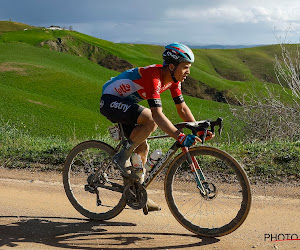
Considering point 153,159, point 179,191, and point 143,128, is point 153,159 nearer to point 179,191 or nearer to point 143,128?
point 143,128

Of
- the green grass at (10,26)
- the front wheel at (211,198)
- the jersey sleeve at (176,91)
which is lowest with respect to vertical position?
the front wheel at (211,198)

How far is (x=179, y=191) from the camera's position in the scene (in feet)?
20.7

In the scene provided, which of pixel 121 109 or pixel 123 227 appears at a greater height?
pixel 121 109

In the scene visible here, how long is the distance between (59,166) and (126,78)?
3.60 meters

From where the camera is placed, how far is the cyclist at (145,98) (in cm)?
429

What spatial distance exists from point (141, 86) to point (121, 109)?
0.35m

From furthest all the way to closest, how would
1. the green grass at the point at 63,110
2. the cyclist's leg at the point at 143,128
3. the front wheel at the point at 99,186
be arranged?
the green grass at the point at 63,110 → the front wheel at the point at 99,186 → the cyclist's leg at the point at 143,128

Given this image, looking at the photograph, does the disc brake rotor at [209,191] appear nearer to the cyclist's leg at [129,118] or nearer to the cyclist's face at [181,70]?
the cyclist's leg at [129,118]

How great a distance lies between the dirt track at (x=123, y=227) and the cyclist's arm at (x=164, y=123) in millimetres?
1186

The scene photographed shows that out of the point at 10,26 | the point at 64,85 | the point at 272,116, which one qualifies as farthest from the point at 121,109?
the point at 10,26

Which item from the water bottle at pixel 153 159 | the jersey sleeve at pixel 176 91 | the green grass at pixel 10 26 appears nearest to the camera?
the water bottle at pixel 153 159

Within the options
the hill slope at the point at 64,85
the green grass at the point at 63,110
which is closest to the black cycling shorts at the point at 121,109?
the green grass at the point at 63,110

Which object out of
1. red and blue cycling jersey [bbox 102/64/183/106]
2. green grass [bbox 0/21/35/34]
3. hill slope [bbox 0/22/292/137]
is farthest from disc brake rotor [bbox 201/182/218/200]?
green grass [bbox 0/21/35/34]

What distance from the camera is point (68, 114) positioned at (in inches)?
890
